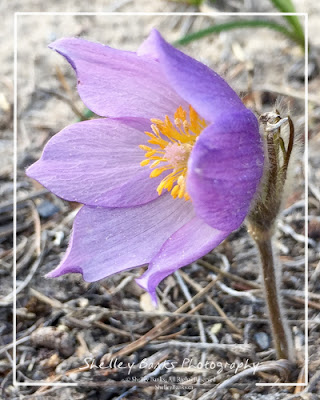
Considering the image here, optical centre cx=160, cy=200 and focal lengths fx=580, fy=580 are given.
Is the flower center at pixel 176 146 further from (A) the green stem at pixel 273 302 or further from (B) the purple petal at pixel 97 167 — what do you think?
(A) the green stem at pixel 273 302

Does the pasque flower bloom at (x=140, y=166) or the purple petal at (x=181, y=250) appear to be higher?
the pasque flower bloom at (x=140, y=166)

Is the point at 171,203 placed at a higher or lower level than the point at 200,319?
higher

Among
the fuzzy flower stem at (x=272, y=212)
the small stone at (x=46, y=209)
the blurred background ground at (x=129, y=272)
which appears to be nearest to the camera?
the fuzzy flower stem at (x=272, y=212)

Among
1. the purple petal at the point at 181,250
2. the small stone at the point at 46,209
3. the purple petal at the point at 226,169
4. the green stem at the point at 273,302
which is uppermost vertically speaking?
the purple petal at the point at 226,169

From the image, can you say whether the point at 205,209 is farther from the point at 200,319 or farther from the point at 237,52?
the point at 237,52

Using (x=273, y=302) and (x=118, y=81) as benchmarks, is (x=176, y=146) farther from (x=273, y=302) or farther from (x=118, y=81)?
(x=273, y=302)

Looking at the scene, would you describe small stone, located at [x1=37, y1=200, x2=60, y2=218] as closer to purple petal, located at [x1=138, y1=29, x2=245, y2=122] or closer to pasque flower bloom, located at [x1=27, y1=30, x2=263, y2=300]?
pasque flower bloom, located at [x1=27, y1=30, x2=263, y2=300]

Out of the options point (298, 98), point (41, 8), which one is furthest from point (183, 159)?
point (41, 8)

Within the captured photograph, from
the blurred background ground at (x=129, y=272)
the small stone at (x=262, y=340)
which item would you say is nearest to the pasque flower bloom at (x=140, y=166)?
the blurred background ground at (x=129, y=272)
